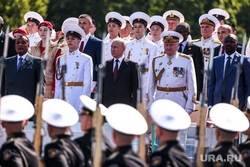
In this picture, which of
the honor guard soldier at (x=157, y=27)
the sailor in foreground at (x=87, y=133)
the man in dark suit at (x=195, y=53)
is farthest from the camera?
the honor guard soldier at (x=157, y=27)

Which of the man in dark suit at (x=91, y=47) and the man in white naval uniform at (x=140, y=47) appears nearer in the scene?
the man in white naval uniform at (x=140, y=47)

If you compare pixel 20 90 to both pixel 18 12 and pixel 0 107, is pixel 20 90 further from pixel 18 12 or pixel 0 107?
pixel 18 12

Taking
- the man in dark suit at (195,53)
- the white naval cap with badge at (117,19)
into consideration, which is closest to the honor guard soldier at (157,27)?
the white naval cap with badge at (117,19)

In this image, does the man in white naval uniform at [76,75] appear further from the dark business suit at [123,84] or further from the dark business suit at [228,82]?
the dark business suit at [228,82]

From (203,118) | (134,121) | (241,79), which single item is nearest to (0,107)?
(134,121)

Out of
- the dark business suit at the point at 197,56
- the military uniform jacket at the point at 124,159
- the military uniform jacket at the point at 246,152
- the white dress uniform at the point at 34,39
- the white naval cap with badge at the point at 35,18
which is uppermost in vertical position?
the white naval cap with badge at the point at 35,18

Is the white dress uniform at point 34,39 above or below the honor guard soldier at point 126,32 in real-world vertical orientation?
below

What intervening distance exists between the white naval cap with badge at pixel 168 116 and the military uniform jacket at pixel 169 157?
0.18 meters

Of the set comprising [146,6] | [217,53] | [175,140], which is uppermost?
[146,6]

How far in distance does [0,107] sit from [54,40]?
7.66 metres

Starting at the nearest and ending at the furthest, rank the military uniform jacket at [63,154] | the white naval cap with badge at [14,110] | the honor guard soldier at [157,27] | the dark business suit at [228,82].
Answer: the military uniform jacket at [63,154] < the white naval cap with badge at [14,110] < the dark business suit at [228,82] < the honor guard soldier at [157,27]

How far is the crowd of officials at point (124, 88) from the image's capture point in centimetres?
780

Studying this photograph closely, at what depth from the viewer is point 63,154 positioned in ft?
26.0

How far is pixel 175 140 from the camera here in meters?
7.73
